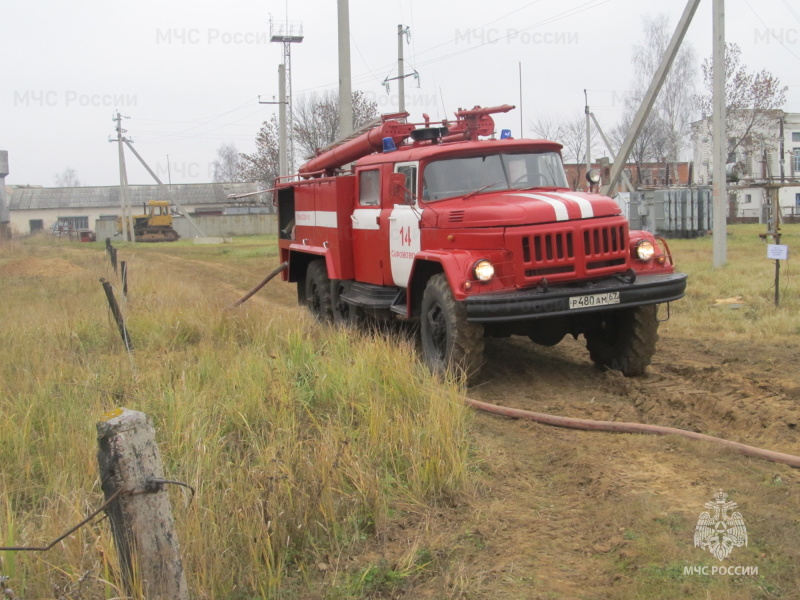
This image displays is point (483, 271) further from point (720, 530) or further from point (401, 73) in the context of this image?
point (401, 73)

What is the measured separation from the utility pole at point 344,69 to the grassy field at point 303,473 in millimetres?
8392

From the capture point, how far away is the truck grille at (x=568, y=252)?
6930 millimetres

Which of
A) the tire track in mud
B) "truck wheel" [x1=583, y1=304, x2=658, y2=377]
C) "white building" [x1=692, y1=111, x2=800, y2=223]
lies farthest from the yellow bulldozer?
"truck wheel" [x1=583, y1=304, x2=658, y2=377]

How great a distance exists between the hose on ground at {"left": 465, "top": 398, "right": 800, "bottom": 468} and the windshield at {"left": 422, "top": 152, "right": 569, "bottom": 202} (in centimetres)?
236

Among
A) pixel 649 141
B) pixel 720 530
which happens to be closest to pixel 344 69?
pixel 720 530

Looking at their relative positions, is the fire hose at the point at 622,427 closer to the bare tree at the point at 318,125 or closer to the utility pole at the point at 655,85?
the utility pole at the point at 655,85

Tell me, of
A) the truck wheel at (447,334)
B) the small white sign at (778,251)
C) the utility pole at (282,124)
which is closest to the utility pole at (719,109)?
the small white sign at (778,251)

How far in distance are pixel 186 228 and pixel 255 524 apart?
58.3m

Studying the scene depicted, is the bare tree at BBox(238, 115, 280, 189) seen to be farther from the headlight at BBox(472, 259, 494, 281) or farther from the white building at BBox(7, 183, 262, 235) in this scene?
the headlight at BBox(472, 259, 494, 281)

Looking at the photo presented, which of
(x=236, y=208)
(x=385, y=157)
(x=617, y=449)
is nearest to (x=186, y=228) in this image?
(x=236, y=208)

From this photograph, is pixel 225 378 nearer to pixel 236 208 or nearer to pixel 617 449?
pixel 617 449

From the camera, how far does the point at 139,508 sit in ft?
9.71

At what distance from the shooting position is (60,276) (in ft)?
64.7

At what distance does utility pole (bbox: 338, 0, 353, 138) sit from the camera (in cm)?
1562
